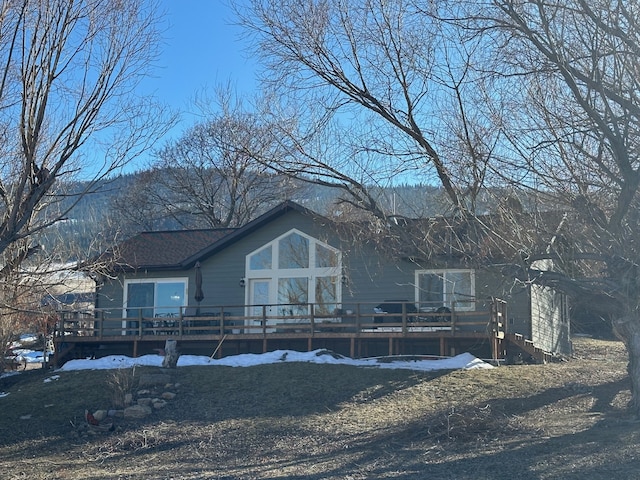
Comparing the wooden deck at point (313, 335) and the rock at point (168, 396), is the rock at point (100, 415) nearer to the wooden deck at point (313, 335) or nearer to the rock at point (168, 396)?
the rock at point (168, 396)

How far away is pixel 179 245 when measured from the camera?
1037 inches

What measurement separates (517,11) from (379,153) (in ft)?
12.8

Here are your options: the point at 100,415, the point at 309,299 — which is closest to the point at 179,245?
the point at 309,299

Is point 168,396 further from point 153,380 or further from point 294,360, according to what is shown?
point 294,360

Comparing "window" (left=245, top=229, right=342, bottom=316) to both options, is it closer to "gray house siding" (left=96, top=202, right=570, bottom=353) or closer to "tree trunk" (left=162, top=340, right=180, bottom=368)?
"gray house siding" (left=96, top=202, right=570, bottom=353)

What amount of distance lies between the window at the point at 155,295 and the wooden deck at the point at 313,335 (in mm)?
717

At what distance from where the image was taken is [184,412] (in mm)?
15719

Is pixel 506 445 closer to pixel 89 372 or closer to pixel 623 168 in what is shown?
pixel 623 168

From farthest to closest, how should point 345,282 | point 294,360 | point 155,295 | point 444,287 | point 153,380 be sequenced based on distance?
point 155,295 < point 345,282 < point 444,287 < point 294,360 < point 153,380

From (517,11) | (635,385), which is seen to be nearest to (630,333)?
(635,385)

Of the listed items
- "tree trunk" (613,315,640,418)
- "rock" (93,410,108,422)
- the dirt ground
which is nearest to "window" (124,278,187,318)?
the dirt ground

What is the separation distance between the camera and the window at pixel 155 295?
80.5 feet

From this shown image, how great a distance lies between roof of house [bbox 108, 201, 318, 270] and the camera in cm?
2312

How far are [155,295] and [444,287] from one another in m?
9.39
